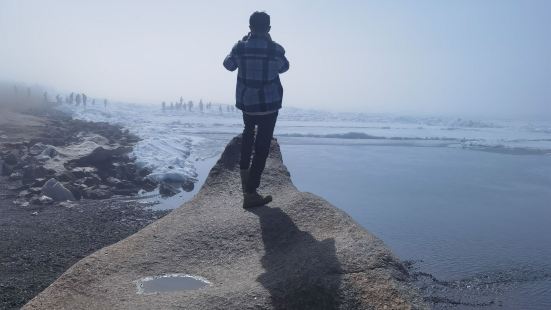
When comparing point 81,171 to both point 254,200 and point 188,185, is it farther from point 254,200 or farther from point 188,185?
point 254,200

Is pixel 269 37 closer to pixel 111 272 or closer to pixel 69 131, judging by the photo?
pixel 111 272

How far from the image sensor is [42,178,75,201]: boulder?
1137cm

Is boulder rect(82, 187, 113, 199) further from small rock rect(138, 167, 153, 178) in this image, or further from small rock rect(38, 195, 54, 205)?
small rock rect(138, 167, 153, 178)

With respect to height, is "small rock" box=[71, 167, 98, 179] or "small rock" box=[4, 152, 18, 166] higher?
"small rock" box=[4, 152, 18, 166]

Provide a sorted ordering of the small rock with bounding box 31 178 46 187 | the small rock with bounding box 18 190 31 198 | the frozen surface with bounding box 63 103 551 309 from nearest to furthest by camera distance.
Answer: the frozen surface with bounding box 63 103 551 309 → the small rock with bounding box 18 190 31 198 → the small rock with bounding box 31 178 46 187

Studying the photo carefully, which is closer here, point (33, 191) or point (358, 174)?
point (33, 191)

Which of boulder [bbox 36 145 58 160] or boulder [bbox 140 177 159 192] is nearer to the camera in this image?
boulder [bbox 140 177 159 192]

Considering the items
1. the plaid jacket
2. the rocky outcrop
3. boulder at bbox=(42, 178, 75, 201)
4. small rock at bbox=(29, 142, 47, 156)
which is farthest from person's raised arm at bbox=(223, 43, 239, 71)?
small rock at bbox=(29, 142, 47, 156)

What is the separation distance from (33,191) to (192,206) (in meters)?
7.57

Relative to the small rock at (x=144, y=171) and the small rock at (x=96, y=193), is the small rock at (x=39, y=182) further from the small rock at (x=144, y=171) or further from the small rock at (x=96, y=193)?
the small rock at (x=144, y=171)

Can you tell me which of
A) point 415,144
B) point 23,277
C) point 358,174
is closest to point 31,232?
point 23,277

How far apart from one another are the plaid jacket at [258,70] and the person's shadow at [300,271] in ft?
4.69

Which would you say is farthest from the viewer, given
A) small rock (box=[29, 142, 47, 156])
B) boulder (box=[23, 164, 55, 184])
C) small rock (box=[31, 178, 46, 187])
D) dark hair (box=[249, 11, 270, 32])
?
small rock (box=[29, 142, 47, 156])

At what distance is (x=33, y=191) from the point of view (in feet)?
38.2
